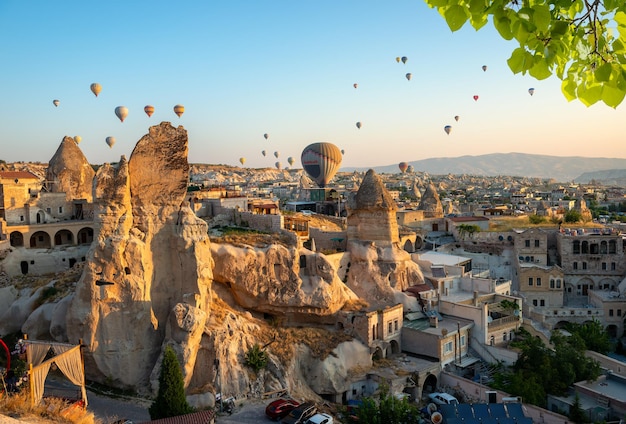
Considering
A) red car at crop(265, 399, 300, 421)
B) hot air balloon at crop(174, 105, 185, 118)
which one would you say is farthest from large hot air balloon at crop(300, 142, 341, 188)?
red car at crop(265, 399, 300, 421)

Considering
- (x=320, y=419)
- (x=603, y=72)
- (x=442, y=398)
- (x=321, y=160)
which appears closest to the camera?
(x=603, y=72)

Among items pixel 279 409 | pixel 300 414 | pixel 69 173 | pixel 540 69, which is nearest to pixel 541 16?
pixel 540 69

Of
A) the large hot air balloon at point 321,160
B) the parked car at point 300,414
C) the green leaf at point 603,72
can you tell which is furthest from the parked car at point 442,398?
the large hot air balloon at point 321,160

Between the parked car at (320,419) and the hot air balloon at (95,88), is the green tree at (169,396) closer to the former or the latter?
the parked car at (320,419)

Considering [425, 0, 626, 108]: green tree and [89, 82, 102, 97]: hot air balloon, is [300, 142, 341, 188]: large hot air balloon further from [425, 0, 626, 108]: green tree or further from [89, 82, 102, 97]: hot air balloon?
[425, 0, 626, 108]: green tree

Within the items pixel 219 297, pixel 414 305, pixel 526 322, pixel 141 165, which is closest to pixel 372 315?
pixel 414 305

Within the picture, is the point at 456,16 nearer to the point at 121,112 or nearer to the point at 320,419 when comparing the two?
the point at 320,419
